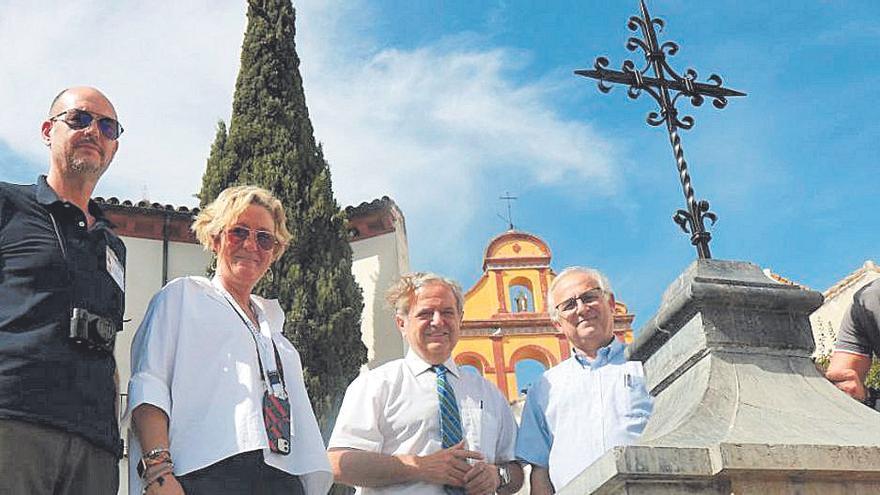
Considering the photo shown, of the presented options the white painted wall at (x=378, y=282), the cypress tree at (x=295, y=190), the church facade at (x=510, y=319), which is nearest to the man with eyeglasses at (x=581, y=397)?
the cypress tree at (x=295, y=190)

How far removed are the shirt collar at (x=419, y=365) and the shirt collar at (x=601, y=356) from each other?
0.50 meters

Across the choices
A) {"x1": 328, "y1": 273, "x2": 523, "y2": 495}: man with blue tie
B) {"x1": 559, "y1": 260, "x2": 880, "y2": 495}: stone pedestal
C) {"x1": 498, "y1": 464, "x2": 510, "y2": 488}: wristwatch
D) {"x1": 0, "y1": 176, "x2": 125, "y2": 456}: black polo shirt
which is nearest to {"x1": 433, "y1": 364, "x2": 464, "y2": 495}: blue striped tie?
{"x1": 328, "y1": 273, "x2": 523, "y2": 495}: man with blue tie

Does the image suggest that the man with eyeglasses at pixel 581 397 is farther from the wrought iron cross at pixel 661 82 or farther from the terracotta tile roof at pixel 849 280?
the terracotta tile roof at pixel 849 280

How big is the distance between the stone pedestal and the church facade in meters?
18.2

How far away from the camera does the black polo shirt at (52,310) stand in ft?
8.01

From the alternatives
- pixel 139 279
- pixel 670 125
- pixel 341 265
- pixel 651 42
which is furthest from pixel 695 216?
pixel 139 279

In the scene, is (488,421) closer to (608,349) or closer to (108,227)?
(608,349)

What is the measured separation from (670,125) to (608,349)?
938 mm

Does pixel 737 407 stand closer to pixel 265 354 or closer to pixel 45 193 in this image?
pixel 265 354

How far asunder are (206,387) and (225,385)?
0.19 feet

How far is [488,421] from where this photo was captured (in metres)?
3.58

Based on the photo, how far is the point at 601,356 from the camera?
11.8 ft

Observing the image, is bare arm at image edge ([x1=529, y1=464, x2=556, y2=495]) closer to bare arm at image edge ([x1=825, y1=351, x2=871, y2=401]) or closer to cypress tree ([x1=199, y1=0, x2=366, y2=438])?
bare arm at image edge ([x1=825, y1=351, x2=871, y2=401])

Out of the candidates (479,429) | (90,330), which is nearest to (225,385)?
(90,330)
